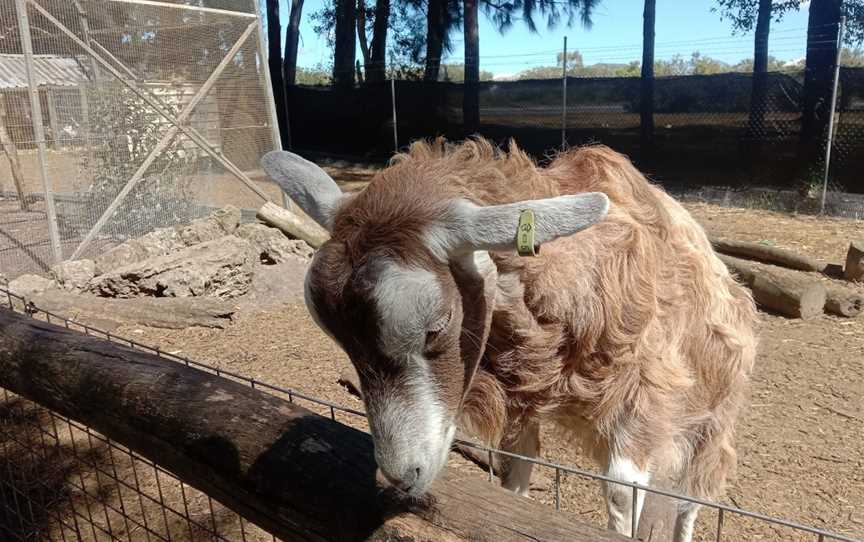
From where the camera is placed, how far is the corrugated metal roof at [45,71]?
763cm

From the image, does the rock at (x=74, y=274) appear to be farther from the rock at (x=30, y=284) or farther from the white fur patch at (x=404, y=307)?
the white fur patch at (x=404, y=307)

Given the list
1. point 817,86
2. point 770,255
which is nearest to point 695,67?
point 817,86

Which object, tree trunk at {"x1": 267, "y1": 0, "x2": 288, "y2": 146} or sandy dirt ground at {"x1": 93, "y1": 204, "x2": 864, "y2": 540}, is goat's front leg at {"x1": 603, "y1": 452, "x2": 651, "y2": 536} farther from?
tree trunk at {"x1": 267, "y1": 0, "x2": 288, "y2": 146}

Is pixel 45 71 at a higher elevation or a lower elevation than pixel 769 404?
higher

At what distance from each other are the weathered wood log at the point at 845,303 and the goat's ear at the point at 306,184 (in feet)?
19.1

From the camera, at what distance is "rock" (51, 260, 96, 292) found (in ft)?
23.0

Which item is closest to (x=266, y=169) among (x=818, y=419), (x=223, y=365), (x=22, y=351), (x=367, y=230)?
(x=367, y=230)

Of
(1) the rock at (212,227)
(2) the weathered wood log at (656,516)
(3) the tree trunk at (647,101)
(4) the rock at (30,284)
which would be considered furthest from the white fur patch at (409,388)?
(3) the tree trunk at (647,101)

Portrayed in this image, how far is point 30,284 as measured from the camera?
6.95 metres

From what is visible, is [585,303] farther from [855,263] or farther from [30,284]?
[30,284]

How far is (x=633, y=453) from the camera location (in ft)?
7.52

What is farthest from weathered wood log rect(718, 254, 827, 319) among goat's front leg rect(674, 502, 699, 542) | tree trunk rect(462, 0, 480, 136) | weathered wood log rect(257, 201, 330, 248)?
tree trunk rect(462, 0, 480, 136)

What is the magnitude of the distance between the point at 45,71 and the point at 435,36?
47.0ft

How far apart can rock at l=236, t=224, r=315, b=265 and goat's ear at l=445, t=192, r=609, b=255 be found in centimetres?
660
